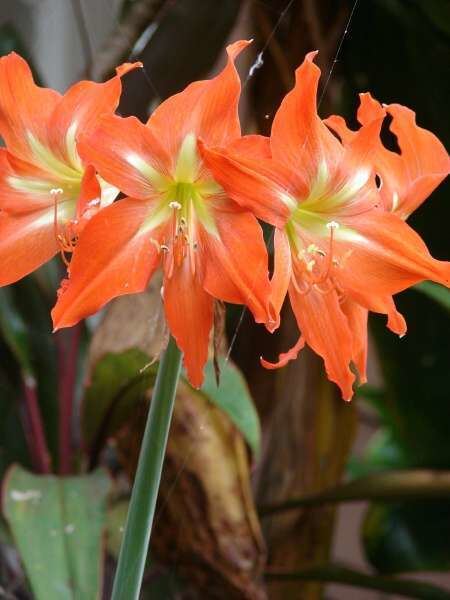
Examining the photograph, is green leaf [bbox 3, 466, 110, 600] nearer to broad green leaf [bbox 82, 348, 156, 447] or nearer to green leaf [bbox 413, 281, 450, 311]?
broad green leaf [bbox 82, 348, 156, 447]

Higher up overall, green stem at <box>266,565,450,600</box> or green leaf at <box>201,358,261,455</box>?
green leaf at <box>201,358,261,455</box>

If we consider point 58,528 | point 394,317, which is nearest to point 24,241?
point 394,317

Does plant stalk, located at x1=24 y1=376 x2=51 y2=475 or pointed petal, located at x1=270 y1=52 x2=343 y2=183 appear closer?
pointed petal, located at x1=270 y1=52 x2=343 y2=183

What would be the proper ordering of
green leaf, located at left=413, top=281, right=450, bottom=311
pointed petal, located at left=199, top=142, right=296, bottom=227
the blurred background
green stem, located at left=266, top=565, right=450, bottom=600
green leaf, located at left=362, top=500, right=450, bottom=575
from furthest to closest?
green leaf, located at left=362, top=500, right=450, bottom=575
green stem, located at left=266, top=565, right=450, bottom=600
green leaf, located at left=413, top=281, right=450, bottom=311
the blurred background
pointed petal, located at left=199, top=142, right=296, bottom=227

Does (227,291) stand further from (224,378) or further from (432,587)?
(432,587)

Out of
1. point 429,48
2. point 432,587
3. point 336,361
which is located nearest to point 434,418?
point 432,587

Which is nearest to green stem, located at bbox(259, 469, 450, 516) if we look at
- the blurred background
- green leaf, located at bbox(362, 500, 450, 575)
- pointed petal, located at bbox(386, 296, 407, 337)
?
the blurred background

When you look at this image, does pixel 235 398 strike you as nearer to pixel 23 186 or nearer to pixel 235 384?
pixel 235 384
